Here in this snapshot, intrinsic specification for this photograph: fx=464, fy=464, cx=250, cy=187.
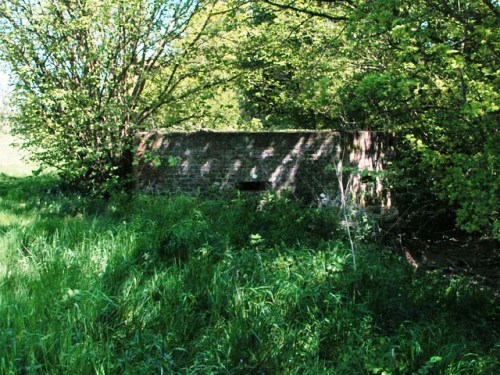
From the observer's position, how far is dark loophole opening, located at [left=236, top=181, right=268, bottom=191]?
386 inches

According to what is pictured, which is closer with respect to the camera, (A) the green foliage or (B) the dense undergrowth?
(B) the dense undergrowth

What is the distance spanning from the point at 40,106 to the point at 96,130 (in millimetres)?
1075

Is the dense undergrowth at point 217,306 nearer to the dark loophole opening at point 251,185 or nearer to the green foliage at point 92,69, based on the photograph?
the green foliage at point 92,69

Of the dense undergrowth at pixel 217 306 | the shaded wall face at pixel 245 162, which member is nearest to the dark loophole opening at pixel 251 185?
the shaded wall face at pixel 245 162

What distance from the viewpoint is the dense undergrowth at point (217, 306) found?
335 cm

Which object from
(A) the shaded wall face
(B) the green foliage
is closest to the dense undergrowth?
(B) the green foliage

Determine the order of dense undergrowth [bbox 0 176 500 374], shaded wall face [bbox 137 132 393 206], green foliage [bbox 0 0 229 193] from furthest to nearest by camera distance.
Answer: shaded wall face [bbox 137 132 393 206] < green foliage [bbox 0 0 229 193] < dense undergrowth [bbox 0 176 500 374]

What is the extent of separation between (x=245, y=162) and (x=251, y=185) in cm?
51

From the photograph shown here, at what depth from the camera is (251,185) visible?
9.88 metres

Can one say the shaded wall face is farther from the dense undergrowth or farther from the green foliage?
the dense undergrowth

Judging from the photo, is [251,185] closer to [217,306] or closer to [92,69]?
[92,69]

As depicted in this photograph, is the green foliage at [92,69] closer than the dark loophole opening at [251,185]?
Yes

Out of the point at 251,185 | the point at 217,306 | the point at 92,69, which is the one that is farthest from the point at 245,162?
the point at 217,306

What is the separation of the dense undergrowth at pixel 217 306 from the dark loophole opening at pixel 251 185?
9.95ft
